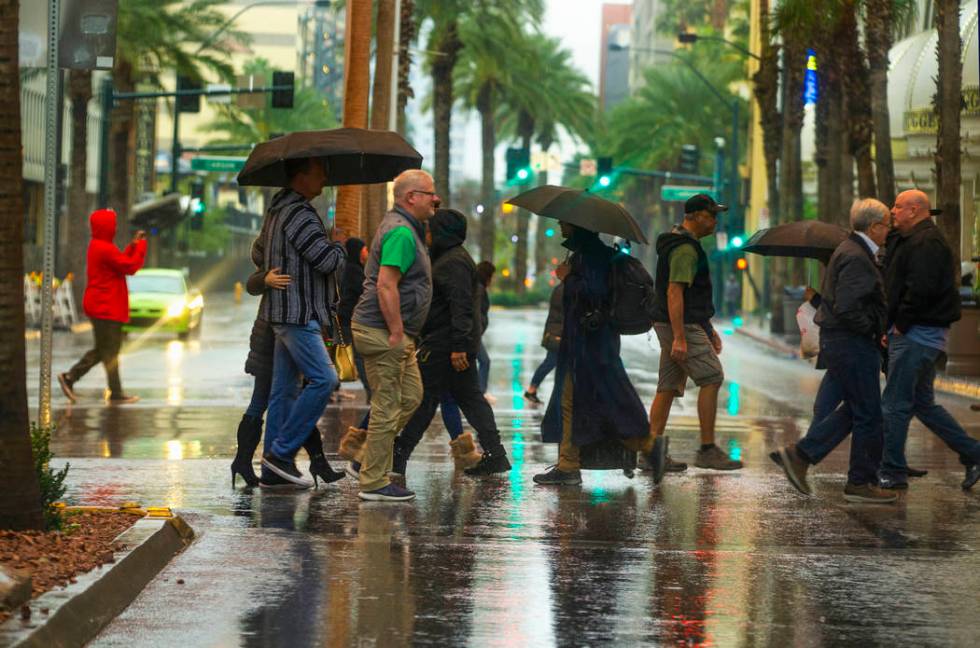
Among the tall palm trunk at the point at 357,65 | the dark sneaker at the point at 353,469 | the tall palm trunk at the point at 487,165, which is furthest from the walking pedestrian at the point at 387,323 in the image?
the tall palm trunk at the point at 487,165

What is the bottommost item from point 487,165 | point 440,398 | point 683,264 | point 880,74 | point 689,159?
point 440,398

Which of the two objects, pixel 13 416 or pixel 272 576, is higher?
pixel 13 416

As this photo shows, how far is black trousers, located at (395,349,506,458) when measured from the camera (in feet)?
37.4

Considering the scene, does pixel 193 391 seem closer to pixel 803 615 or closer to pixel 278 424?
pixel 278 424

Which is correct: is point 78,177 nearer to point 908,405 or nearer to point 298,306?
point 298,306

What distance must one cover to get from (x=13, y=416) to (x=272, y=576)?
1336 mm

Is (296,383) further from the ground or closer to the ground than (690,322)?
closer to the ground

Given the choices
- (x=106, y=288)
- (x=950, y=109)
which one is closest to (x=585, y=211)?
(x=106, y=288)

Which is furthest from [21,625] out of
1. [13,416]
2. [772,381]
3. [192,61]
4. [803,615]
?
[192,61]

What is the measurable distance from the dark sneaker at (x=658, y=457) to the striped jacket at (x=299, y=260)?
2.35 meters

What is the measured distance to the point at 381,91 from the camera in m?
31.5

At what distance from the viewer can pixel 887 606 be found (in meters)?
7.35

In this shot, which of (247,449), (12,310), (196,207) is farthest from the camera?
(196,207)

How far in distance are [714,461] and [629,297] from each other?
6.05 ft
